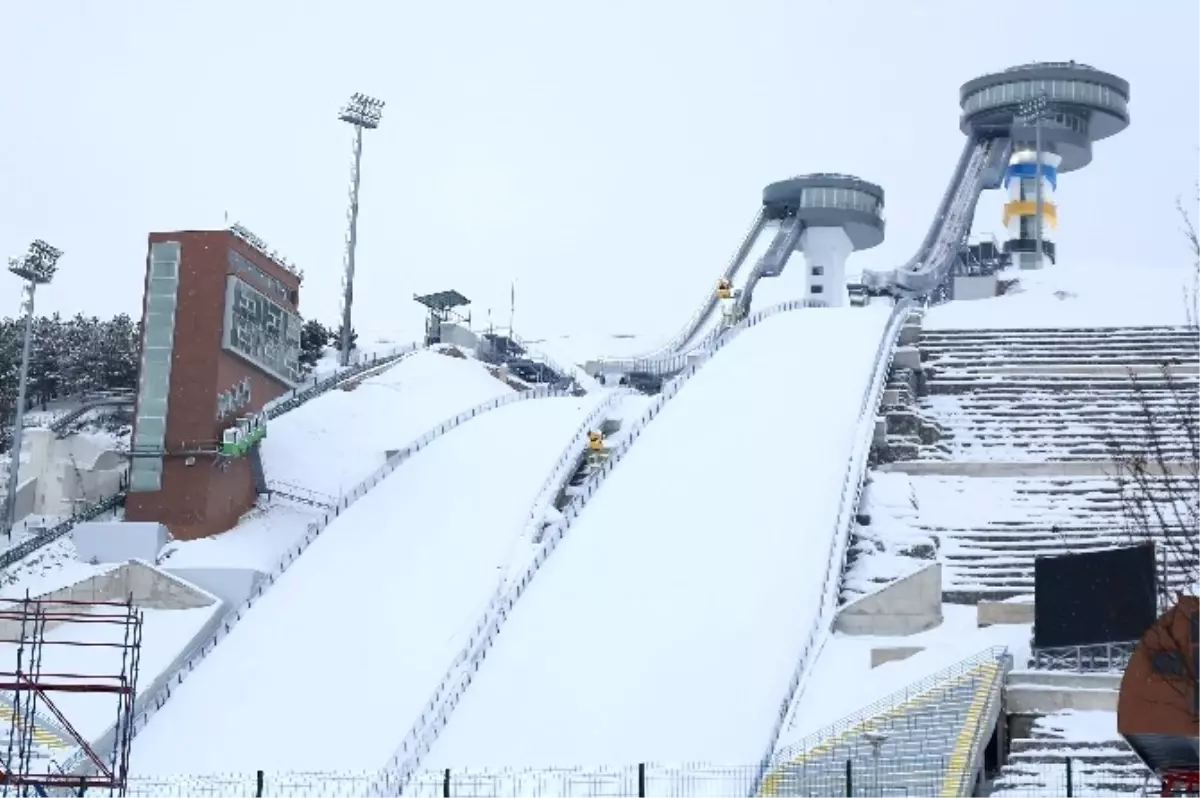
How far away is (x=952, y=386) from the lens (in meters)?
49.7

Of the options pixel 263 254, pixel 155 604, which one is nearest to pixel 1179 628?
pixel 155 604

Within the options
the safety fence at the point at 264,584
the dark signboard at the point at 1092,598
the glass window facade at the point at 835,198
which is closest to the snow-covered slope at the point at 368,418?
the safety fence at the point at 264,584

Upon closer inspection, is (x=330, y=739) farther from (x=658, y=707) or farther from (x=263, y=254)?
(x=263, y=254)

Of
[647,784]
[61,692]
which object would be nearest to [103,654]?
[61,692]

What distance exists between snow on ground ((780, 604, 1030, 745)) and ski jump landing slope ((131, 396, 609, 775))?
7.24 metres

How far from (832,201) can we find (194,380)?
145 feet

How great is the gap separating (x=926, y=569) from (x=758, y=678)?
3.94 m

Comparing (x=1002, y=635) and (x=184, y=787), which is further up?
(x=1002, y=635)

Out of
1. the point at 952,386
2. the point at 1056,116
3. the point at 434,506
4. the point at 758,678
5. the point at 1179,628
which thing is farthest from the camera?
the point at 1056,116

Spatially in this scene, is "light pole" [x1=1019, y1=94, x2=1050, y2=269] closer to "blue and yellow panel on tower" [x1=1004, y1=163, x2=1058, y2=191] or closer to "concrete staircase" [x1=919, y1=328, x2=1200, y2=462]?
"blue and yellow panel on tower" [x1=1004, y1=163, x2=1058, y2=191]

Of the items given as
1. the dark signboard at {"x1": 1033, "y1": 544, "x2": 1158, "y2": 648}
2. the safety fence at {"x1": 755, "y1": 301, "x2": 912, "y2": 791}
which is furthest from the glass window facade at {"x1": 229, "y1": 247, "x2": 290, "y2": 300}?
the dark signboard at {"x1": 1033, "y1": 544, "x2": 1158, "y2": 648}

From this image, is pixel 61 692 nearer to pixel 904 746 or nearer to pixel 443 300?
pixel 904 746

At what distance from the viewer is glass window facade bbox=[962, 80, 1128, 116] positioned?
79.9 m

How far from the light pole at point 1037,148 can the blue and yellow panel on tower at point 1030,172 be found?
0.64 feet
